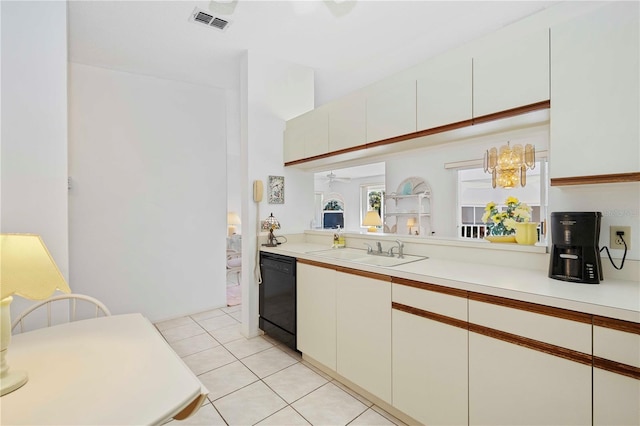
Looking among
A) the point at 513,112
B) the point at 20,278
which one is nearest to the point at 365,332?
the point at 513,112

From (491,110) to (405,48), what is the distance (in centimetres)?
147

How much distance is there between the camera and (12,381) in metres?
0.85

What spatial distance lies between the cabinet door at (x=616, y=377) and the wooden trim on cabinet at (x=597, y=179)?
2.18ft

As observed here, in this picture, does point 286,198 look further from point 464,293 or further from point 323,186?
point 464,293

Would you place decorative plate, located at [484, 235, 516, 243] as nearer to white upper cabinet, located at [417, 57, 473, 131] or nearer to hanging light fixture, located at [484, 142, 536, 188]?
hanging light fixture, located at [484, 142, 536, 188]

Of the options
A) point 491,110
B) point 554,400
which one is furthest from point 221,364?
point 491,110

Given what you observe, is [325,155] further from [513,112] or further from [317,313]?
[513,112]

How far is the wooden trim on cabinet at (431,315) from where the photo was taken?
1463mm

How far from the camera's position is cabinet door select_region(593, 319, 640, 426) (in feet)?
3.42

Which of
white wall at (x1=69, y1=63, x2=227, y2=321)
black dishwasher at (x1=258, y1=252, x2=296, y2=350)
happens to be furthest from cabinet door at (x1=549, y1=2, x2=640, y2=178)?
white wall at (x1=69, y1=63, x2=227, y2=321)

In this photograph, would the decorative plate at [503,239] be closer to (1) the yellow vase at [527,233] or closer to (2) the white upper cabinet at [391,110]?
(1) the yellow vase at [527,233]

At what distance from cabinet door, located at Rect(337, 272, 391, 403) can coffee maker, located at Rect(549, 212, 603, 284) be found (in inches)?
34.5

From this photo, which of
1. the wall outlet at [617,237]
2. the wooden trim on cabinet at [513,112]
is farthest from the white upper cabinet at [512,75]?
the wall outlet at [617,237]

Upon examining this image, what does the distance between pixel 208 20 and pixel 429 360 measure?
2909mm
